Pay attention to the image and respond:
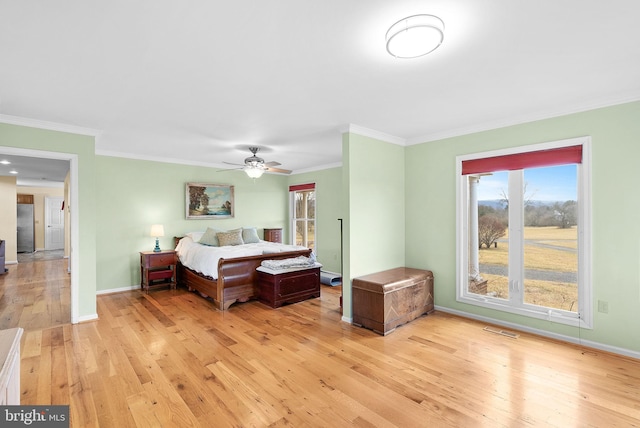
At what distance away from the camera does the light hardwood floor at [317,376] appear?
207 centimetres

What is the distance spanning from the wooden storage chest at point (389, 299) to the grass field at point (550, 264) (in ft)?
3.25

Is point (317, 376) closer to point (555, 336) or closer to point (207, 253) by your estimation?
point (555, 336)

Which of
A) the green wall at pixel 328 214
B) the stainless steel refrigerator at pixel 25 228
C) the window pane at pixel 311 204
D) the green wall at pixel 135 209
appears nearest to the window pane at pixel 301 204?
the window pane at pixel 311 204

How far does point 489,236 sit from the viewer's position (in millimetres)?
3910

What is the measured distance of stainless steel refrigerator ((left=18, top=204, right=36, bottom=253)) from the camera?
10.1m

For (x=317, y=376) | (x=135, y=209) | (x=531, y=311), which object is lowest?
(x=317, y=376)

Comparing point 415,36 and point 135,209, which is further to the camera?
point 135,209

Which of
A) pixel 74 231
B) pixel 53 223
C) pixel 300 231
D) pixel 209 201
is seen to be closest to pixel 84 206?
pixel 74 231

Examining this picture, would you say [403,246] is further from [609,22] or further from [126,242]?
[126,242]

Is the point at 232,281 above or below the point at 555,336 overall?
above

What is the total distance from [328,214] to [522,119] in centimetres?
413

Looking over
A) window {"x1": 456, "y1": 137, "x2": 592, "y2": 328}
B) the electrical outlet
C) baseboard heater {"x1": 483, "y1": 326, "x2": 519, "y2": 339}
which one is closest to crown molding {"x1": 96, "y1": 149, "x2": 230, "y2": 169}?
window {"x1": 456, "y1": 137, "x2": 592, "y2": 328}

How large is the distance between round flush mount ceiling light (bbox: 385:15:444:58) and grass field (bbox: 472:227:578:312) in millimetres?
2764

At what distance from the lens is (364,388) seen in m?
2.39
